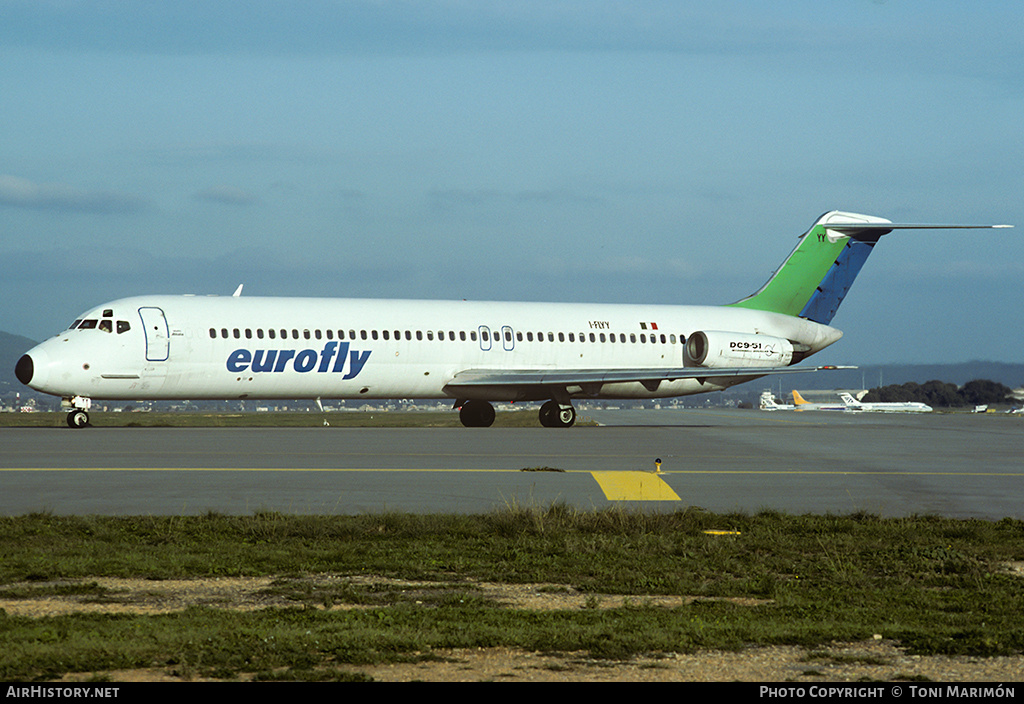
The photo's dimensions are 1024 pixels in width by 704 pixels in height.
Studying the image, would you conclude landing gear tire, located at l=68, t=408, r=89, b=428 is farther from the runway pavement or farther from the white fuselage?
the runway pavement

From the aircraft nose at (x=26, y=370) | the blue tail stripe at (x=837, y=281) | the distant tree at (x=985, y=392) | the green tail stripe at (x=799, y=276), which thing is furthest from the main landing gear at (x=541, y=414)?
the distant tree at (x=985, y=392)

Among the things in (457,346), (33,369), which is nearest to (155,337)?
(33,369)

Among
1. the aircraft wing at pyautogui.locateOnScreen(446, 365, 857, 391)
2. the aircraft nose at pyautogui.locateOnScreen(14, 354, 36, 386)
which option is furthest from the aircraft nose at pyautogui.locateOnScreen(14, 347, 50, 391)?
the aircraft wing at pyautogui.locateOnScreen(446, 365, 857, 391)

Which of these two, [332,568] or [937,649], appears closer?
[937,649]

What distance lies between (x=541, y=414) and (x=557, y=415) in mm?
682

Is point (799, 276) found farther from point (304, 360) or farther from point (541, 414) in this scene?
point (304, 360)

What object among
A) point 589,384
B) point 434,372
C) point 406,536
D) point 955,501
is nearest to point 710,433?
point 589,384

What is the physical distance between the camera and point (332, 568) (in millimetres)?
10469

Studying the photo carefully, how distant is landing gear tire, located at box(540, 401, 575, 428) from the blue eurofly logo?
7185 mm

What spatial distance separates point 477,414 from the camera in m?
40.5

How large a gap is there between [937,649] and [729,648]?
133cm

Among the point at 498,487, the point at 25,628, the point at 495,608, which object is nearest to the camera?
the point at 25,628

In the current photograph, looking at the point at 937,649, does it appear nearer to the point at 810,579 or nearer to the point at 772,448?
the point at 810,579

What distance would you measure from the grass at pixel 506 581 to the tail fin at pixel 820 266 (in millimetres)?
33193
